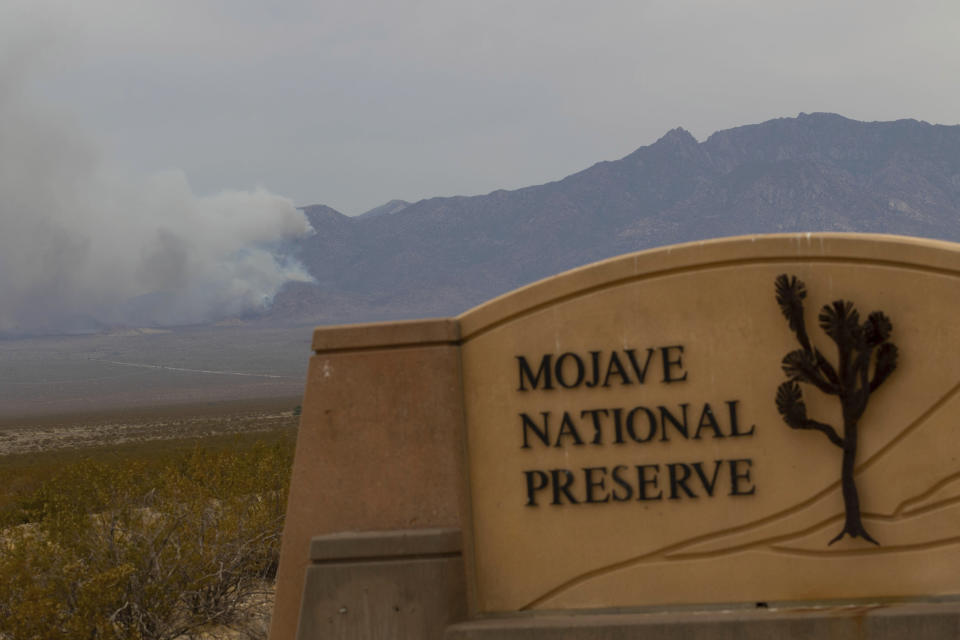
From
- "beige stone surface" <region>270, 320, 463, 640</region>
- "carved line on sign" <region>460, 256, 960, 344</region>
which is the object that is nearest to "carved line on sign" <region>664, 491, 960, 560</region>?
"carved line on sign" <region>460, 256, 960, 344</region>

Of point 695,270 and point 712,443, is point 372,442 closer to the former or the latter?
point 712,443

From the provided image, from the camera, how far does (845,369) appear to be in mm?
8641

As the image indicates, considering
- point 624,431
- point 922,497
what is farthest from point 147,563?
point 922,497

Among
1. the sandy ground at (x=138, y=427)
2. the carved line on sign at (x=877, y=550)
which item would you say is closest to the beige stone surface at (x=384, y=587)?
the carved line on sign at (x=877, y=550)

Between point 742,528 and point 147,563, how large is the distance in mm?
6481

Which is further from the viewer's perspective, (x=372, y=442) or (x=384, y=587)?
(x=372, y=442)

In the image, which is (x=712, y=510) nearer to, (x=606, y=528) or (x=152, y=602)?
(x=606, y=528)

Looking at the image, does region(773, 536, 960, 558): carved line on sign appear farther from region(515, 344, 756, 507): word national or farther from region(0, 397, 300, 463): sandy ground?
region(0, 397, 300, 463): sandy ground

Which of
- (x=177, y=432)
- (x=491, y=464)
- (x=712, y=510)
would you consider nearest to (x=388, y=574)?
(x=491, y=464)

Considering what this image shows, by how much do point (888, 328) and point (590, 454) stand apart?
2448 mm

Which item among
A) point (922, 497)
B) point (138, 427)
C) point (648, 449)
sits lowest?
point (922, 497)

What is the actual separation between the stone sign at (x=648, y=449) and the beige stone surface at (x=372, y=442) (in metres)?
0.02

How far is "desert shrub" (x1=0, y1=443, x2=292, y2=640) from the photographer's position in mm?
11258

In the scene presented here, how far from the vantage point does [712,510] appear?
8883 mm
